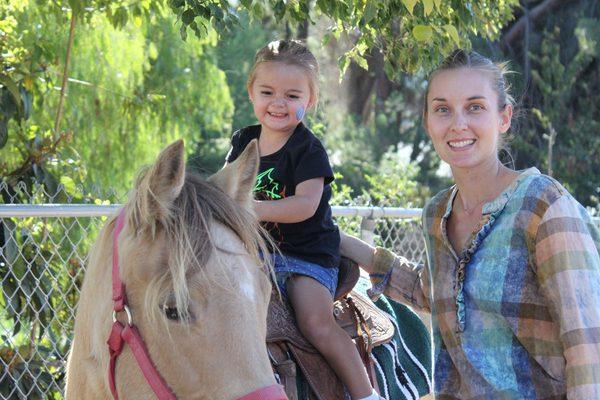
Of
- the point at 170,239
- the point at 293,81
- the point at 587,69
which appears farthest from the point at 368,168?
the point at 170,239

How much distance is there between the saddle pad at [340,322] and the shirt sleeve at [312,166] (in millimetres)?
477

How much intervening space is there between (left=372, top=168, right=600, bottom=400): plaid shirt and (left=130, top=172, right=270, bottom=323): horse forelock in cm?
73

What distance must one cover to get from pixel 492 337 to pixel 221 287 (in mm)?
937

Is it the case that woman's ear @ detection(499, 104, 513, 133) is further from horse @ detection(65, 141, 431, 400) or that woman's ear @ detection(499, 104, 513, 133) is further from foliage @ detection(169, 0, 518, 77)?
horse @ detection(65, 141, 431, 400)

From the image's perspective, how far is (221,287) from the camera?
228 cm

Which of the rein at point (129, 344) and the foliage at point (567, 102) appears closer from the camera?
the rein at point (129, 344)

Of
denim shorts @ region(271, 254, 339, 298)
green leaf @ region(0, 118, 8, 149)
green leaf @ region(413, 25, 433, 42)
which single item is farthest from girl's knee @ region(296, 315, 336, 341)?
green leaf @ region(0, 118, 8, 149)

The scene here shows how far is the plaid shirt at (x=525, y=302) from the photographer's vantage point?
2482 mm

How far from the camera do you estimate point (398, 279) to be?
3396 millimetres

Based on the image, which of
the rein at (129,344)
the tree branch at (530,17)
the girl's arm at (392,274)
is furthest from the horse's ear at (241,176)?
the tree branch at (530,17)

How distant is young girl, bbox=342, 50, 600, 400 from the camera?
2.50 meters

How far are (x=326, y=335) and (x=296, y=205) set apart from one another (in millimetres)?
495

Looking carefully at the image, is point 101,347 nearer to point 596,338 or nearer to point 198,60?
point 596,338

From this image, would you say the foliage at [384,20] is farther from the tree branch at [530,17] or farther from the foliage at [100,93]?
the tree branch at [530,17]
